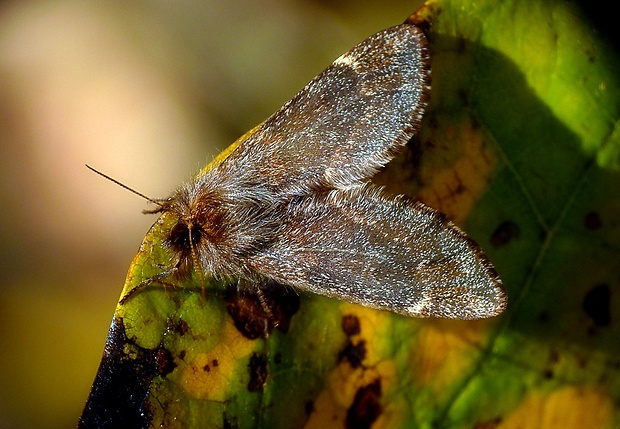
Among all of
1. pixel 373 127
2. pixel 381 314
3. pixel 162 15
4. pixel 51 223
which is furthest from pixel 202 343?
pixel 162 15

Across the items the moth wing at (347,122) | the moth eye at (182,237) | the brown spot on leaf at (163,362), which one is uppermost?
the moth wing at (347,122)

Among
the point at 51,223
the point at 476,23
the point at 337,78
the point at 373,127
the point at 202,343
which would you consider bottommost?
the point at 202,343

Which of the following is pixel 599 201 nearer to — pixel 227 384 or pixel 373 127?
pixel 373 127

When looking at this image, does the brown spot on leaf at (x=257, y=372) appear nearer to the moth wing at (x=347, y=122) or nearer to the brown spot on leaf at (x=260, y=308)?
the brown spot on leaf at (x=260, y=308)

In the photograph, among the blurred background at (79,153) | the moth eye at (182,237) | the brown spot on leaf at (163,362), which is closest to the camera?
the brown spot on leaf at (163,362)

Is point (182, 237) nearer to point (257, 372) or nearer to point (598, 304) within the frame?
point (257, 372)

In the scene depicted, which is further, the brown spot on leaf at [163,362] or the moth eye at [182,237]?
the moth eye at [182,237]

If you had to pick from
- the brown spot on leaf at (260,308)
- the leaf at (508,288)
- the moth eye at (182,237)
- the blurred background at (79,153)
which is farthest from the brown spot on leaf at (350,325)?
the blurred background at (79,153)

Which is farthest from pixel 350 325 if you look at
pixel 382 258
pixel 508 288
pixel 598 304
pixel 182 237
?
pixel 598 304
